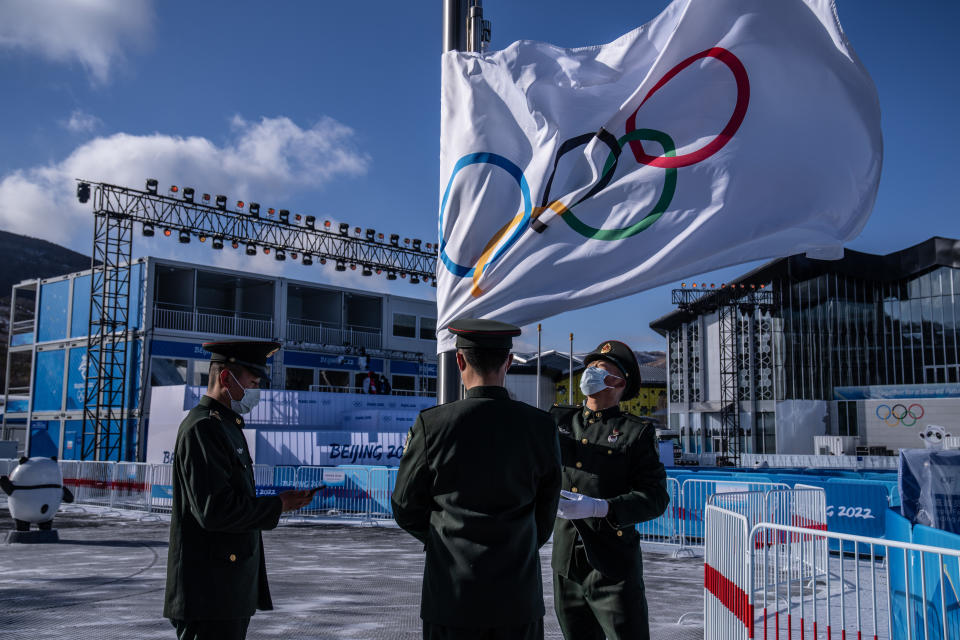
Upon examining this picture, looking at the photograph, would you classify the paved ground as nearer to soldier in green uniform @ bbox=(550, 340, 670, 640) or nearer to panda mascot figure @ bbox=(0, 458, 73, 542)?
panda mascot figure @ bbox=(0, 458, 73, 542)

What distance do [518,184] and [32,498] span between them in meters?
12.3

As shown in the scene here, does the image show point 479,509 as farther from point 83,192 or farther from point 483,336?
point 83,192

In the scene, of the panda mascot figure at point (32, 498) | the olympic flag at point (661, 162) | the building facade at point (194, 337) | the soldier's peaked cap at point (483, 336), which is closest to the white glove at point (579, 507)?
the soldier's peaked cap at point (483, 336)

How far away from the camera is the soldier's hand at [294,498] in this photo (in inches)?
137

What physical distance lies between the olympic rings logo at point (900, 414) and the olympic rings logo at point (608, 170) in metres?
50.3

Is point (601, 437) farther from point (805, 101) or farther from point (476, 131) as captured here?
point (805, 101)

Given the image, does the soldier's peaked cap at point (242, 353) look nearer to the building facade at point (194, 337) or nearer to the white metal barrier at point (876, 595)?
the white metal barrier at point (876, 595)

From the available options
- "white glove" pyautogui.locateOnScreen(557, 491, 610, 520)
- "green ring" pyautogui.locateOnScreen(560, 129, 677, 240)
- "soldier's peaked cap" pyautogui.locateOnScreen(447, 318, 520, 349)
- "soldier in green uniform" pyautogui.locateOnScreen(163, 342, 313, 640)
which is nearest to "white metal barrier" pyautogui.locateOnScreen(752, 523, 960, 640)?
"white glove" pyautogui.locateOnScreen(557, 491, 610, 520)

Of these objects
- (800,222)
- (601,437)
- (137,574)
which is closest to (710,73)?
(800,222)

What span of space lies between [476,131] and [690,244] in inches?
68.8

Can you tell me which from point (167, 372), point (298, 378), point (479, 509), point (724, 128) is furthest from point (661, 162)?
point (298, 378)

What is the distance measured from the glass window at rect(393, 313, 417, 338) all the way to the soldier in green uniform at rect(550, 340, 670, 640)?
46.0 meters

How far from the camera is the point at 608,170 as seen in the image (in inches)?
226

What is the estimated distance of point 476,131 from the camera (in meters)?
5.81
